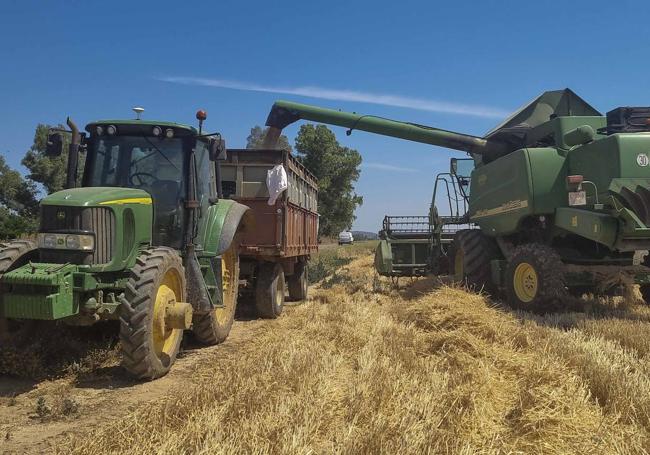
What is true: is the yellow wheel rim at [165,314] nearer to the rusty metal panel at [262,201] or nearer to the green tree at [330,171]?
the rusty metal panel at [262,201]

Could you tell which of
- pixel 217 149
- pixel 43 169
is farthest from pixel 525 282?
pixel 43 169

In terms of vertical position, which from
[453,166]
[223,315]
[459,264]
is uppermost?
[453,166]

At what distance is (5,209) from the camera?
26312 mm

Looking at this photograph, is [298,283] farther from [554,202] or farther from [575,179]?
[575,179]

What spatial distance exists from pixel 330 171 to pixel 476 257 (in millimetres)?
29740

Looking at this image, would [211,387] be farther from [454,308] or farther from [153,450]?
[454,308]

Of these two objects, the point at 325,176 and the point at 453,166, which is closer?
the point at 453,166

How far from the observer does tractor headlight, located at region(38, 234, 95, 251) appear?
14.0ft

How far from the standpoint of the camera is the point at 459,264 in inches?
392

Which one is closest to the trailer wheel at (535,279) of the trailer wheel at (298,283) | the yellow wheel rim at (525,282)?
the yellow wheel rim at (525,282)

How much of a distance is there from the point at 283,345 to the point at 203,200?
6.53ft

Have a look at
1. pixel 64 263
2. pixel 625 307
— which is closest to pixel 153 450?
pixel 64 263

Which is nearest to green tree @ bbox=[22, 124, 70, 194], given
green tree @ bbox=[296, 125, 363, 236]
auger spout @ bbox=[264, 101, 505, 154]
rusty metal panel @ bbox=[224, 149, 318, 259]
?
green tree @ bbox=[296, 125, 363, 236]

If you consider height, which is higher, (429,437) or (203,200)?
(203,200)
